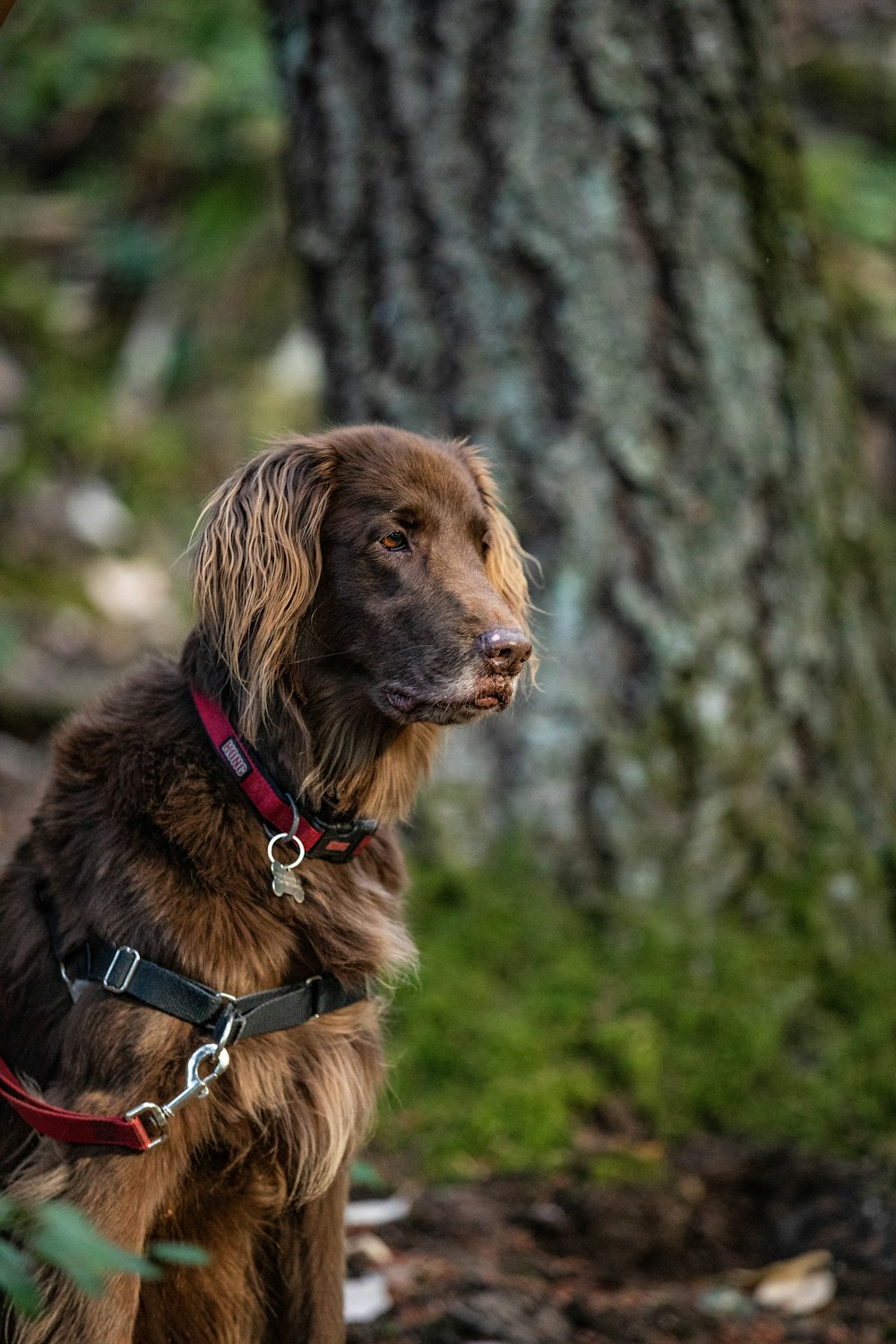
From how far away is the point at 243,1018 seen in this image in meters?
2.48

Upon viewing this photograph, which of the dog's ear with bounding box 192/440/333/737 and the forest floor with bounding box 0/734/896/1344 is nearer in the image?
the dog's ear with bounding box 192/440/333/737

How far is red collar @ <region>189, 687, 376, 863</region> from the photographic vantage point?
2592 millimetres

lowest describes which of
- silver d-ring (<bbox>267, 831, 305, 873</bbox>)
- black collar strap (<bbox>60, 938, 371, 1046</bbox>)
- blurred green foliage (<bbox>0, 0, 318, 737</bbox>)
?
blurred green foliage (<bbox>0, 0, 318, 737</bbox>)

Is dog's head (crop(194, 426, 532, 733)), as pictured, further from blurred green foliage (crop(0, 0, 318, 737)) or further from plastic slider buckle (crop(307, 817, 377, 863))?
blurred green foliage (crop(0, 0, 318, 737))

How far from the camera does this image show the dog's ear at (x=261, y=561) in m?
2.65

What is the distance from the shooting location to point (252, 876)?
8.50 feet

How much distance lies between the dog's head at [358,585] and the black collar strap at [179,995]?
0.49 metres

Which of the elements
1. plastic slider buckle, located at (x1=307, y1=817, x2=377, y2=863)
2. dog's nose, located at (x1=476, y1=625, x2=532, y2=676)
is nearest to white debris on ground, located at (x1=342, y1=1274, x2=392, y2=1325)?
plastic slider buckle, located at (x1=307, y1=817, x2=377, y2=863)

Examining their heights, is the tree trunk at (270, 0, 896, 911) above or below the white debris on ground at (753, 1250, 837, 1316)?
above

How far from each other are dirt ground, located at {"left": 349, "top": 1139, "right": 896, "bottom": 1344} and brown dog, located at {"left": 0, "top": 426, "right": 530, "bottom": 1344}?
55 cm

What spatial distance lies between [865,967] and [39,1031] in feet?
8.78

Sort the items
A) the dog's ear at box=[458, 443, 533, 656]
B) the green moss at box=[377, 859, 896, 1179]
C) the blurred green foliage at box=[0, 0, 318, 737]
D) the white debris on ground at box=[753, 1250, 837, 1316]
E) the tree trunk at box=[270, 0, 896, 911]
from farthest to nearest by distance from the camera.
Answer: the blurred green foliage at box=[0, 0, 318, 737] → the tree trunk at box=[270, 0, 896, 911] → the green moss at box=[377, 859, 896, 1179] → the white debris on ground at box=[753, 1250, 837, 1316] → the dog's ear at box=[458, 443, 533, 656]

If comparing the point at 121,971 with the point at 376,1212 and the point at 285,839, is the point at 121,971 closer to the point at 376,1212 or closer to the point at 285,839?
the point at 285,839

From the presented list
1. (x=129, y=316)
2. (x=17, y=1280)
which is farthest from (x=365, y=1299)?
(x=129, y=316)
